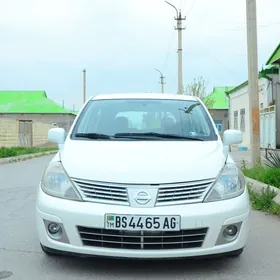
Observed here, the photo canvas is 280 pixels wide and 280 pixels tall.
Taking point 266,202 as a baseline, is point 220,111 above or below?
above

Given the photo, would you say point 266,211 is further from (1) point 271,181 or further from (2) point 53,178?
(2) point 53,178

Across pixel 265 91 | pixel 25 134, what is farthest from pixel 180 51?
pixel 25 134

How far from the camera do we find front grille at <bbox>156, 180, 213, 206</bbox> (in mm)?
3496

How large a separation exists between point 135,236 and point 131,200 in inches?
11.4

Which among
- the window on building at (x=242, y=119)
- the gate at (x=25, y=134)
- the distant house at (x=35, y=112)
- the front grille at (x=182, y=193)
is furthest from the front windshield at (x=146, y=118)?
the window on building at (x=242, y=119)

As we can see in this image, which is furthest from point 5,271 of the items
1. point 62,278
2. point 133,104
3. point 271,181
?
point 271,181

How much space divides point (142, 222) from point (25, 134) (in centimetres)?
2440

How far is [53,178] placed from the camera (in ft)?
12.4

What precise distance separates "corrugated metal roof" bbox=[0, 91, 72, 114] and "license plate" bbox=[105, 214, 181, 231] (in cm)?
4455

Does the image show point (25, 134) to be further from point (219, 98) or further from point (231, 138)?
point (219, 98)

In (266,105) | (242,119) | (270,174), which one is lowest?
(270,174)

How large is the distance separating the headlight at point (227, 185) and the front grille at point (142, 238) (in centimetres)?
31

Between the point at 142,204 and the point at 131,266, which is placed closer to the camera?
the point at 142,204

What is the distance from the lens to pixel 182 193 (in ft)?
11.6
